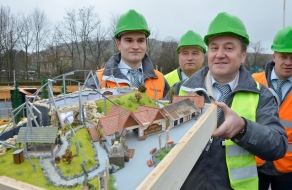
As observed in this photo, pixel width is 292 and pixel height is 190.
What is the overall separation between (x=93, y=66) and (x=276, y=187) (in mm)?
32176

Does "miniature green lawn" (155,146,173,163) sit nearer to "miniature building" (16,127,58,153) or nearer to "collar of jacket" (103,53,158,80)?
"miniature building" (16,127,58,153)

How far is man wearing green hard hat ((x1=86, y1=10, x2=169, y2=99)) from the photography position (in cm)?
391

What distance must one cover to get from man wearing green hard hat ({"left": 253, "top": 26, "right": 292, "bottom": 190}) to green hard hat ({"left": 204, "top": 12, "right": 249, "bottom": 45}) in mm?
1844

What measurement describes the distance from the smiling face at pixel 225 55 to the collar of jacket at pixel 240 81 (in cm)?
13

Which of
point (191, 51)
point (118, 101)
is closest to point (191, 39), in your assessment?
point (191, 51)

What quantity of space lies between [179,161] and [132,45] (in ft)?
8.61

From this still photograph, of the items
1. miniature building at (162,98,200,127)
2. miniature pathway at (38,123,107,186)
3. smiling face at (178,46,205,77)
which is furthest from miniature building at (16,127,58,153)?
smiling face at (178,46,205,77)

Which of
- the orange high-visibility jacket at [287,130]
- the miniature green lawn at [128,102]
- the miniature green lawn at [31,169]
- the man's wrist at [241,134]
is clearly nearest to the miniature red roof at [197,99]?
the man's wrist at [241,134]

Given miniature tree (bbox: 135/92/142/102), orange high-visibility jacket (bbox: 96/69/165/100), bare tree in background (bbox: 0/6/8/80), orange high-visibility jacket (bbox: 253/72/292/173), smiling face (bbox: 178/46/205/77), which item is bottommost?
orange high-visibility jacket (bbox: 253/72/292/173)

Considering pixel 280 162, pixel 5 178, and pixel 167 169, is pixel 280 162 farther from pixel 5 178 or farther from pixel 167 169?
pixel 5 178

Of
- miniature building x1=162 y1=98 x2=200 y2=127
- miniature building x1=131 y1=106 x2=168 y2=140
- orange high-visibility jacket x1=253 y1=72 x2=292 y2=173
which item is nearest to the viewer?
miniature building x1=131 y1=106 x2=168 y2=140

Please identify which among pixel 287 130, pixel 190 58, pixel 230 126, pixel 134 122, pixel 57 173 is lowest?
pixel 287 130

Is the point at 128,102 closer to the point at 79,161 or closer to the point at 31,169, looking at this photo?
the point at 79,161

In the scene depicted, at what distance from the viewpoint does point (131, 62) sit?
4402 millimetres
